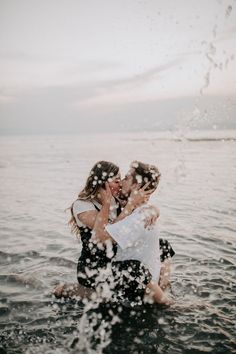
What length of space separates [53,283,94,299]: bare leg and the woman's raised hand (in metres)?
1.60

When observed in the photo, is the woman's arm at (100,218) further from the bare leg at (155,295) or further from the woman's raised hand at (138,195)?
the bare leg at (155,295)

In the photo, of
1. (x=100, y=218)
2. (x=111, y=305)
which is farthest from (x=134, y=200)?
(x=111, y=305)

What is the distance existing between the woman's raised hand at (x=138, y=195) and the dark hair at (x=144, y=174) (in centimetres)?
6

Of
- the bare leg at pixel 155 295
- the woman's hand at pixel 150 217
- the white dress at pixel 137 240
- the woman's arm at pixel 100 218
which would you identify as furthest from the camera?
the bare leg at pixel 155 295

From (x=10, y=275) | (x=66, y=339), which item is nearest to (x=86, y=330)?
(x=66, y=339)

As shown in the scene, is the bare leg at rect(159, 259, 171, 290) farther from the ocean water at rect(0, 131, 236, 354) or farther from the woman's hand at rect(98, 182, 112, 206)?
the woman's hand at rect(98, 182, 112, 206)

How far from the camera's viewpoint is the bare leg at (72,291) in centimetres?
588

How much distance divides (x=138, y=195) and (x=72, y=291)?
195 cm

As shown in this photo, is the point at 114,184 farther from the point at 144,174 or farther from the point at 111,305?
the point at 111,305

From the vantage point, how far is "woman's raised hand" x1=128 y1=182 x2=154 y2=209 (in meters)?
5.21

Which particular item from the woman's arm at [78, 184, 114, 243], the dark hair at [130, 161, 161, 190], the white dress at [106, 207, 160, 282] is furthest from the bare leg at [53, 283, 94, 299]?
the dark hair at [130, 161, 161, 190]

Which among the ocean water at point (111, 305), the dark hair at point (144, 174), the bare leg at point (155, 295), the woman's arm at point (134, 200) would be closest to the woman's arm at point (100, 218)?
the woman's arm at point (134, 200)

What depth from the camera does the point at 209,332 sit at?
511cm

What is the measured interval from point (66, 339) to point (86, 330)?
319 mm
